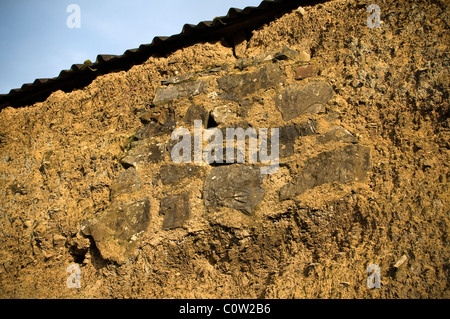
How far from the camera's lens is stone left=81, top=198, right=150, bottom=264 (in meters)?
2.53

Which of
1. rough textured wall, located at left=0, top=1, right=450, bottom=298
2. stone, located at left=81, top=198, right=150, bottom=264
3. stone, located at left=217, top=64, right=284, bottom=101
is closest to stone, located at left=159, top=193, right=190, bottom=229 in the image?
rough textured wall, located at left=0, top=1, right=450, bottom=298

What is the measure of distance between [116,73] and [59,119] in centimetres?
68

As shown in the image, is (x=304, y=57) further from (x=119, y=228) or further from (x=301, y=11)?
(x=119, y=228)

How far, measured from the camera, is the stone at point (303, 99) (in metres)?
2.72

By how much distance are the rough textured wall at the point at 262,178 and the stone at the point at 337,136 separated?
0.5 inches

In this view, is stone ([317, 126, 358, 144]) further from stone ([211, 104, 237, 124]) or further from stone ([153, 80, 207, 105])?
stone ([153, 80, 207, 105])

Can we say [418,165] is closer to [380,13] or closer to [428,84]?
[428,84]

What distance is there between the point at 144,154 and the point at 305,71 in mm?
1400

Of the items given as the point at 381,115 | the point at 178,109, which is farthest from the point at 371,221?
the point at 178,109

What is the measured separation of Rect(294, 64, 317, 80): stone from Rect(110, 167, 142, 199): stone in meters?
1.44

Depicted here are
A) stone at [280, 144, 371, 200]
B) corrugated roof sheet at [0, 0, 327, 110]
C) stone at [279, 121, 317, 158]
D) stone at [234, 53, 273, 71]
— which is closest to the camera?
stone at [280, 144, 371, 200]

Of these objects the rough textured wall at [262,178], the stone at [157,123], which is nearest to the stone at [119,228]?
the rough textured wall at [262,178]

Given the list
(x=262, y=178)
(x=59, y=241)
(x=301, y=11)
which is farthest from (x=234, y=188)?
(x=301, y=11)

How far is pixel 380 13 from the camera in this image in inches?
110
